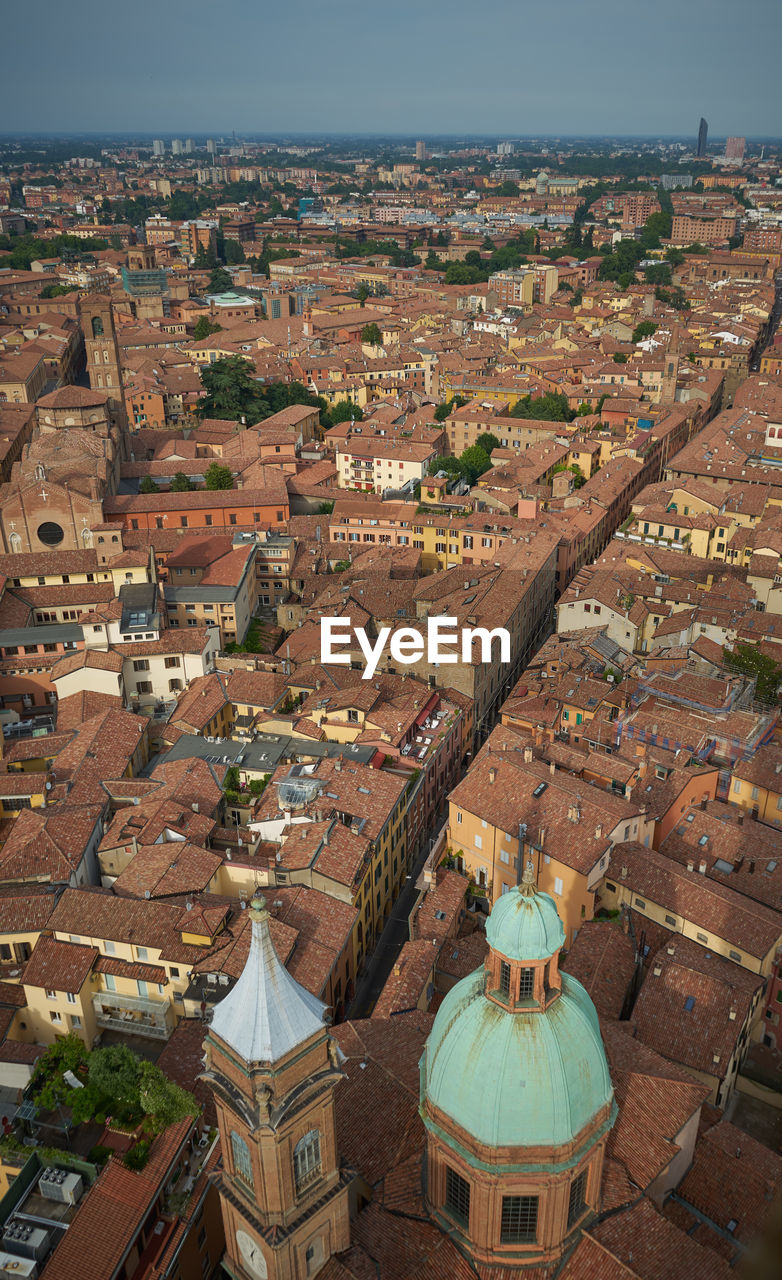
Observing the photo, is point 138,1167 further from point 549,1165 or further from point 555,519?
point 555,519

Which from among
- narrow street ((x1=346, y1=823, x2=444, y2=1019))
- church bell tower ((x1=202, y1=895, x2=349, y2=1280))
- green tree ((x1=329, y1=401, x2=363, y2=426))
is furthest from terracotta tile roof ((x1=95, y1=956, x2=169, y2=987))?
green tree ((x1=329, y1=401, x2=363, y2=426))

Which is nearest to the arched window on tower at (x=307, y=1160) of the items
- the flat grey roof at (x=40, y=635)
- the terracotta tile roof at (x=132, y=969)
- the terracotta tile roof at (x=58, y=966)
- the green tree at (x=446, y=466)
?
the terracotta tile roof at (x=132, y=969)

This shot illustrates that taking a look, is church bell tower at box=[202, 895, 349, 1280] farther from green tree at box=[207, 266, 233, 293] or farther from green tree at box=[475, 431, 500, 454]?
green tree at box=[207, 266, 233, 293]

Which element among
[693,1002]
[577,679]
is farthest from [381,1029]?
[577,679]

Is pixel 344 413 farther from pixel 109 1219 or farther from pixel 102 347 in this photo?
pixel 109 1219

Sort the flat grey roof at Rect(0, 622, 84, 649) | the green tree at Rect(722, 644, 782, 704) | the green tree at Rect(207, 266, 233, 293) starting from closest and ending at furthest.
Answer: the green tree at Rect(722, 644, 782, 704) < the flat grey roof at Rect(0, 622, 84, 649) < the green tree at Rect(207, 266, 233, 293)

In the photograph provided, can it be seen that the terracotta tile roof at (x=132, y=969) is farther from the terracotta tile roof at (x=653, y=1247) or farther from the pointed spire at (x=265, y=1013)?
the terracotta tile roof at (x=653, y=1247)
